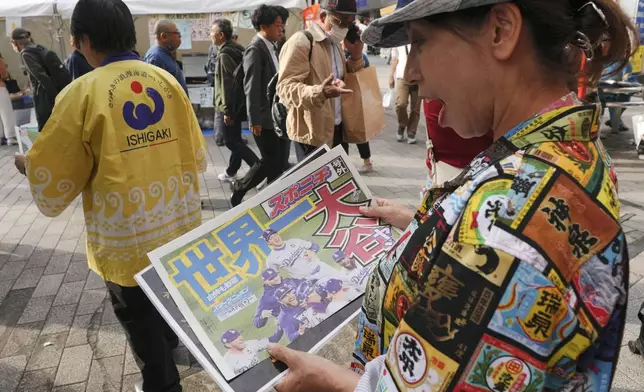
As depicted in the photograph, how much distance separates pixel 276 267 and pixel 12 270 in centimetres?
345

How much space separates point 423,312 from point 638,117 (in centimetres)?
712

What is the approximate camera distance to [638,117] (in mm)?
6371

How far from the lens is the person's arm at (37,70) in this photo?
17.7ft

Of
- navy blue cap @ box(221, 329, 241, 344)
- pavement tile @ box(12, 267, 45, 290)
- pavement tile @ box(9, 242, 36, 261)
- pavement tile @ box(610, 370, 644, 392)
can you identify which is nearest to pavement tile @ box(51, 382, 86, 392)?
pavement tile @ box(12, 267, 45, 290)

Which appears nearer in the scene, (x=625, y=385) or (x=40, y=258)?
(x=625, y=385)

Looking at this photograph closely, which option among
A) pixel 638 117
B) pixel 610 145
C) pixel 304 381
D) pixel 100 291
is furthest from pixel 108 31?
pixel 610 145

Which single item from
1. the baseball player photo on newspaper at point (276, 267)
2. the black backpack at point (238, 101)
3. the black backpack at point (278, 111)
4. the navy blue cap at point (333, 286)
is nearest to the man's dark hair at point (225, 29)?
the black backpack at point (238, 101)

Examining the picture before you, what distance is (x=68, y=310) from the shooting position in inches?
123

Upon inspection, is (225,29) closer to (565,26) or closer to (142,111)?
(142,111)

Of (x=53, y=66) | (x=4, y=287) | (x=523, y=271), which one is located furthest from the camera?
(x=53, y=66)

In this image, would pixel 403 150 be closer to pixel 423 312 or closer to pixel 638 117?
pixel 638 117

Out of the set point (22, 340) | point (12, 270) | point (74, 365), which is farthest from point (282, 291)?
point (12, 270)

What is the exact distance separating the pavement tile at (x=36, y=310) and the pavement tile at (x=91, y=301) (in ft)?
0.66

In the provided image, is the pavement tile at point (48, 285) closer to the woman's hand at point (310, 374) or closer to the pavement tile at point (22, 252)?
the pavement tile at point (22, 252)
